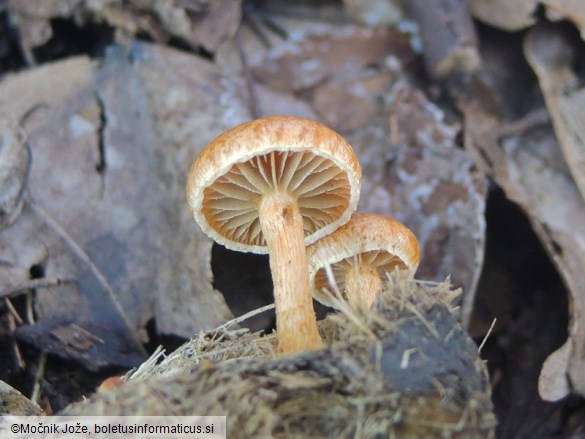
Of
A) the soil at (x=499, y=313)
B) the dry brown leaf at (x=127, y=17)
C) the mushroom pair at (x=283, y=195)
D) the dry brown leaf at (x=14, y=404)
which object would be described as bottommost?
the soil at (x=499, y=313)

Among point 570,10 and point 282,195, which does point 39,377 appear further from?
point 570,10

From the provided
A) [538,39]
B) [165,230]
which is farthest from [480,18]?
[165,230]

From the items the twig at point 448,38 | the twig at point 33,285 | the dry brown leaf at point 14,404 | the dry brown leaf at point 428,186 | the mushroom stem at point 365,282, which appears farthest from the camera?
the twig at point 448,38

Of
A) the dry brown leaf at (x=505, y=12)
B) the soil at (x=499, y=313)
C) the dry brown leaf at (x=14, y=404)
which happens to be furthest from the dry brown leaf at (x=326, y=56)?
the dry brown leaf at (x=14, y=404)

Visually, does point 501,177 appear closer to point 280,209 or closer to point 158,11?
point 280,209

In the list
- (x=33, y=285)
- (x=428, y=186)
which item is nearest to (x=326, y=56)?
(x=428, y=186)

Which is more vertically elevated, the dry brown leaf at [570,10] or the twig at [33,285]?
the dry brown leaf at [570,10]

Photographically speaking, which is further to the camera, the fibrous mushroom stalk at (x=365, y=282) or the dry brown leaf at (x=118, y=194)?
the dry brown leaf at (x=118, y=194)

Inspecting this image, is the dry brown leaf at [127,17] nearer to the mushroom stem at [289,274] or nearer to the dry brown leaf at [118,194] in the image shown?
the dry brown leaf at [118,194]

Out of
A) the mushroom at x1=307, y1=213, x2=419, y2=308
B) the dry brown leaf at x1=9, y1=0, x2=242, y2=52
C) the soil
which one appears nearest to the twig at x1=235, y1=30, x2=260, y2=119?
the dry brown leaf at x1=9, y1=0, x2=242, y2=52
